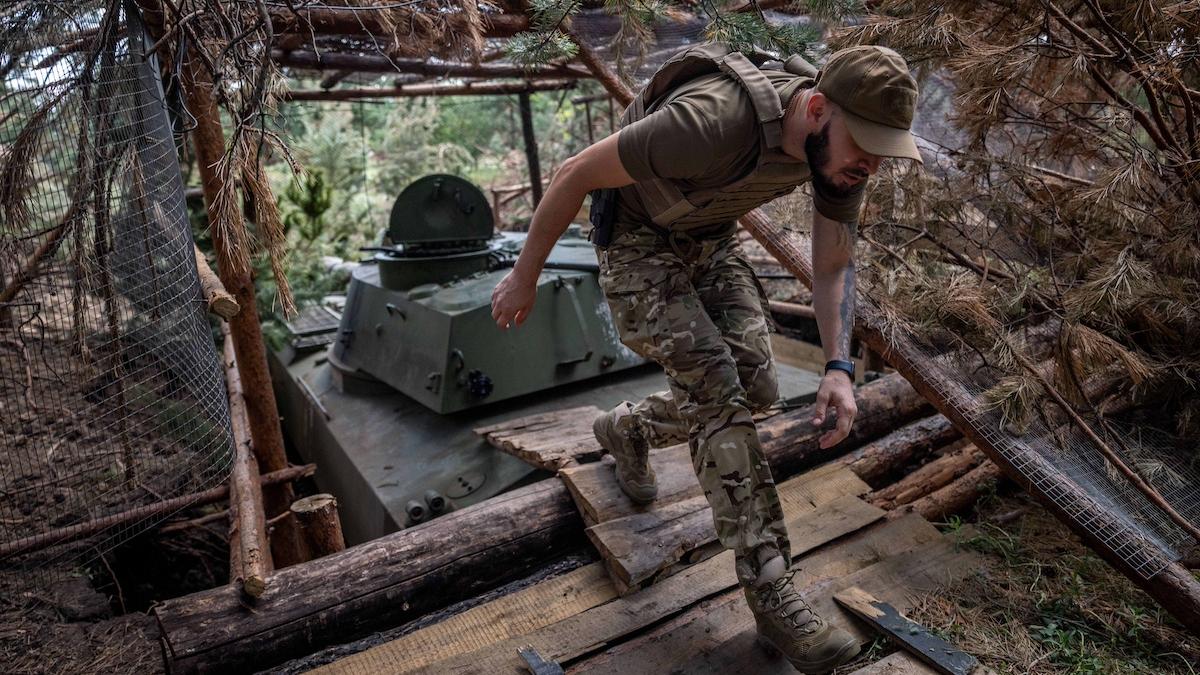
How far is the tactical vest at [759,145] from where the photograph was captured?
2682 millimetres

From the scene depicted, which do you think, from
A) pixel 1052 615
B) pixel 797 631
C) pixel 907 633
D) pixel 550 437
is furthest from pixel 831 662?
pixel 550 437

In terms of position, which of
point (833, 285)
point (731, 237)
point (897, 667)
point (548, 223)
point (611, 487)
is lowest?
point (897, 667)

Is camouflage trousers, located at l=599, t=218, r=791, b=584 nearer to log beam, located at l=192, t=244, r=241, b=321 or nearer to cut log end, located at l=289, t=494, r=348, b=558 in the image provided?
log beam, located at l=192, t=244, r=241, b=321

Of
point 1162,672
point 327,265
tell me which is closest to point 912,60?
point 1162,672

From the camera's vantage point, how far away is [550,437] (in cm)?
471

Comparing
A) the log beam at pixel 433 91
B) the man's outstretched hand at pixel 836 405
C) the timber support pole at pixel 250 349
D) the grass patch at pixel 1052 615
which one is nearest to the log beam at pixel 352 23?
the timber support pole at pixel 250 349

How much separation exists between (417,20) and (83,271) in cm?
214

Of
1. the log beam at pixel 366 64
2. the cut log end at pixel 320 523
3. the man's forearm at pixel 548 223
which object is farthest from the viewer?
the log beam at pixel 366 64

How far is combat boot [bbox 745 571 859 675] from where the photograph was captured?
9.96ft

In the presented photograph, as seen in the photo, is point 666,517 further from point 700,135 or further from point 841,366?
point 700,135

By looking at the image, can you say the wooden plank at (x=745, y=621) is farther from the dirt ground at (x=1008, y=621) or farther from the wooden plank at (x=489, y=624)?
the wooden plank at (x=489, y=624)

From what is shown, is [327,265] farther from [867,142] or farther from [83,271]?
[867,142]

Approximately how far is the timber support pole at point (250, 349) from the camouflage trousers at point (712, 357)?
7.65ft

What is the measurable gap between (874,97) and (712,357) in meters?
1.03
